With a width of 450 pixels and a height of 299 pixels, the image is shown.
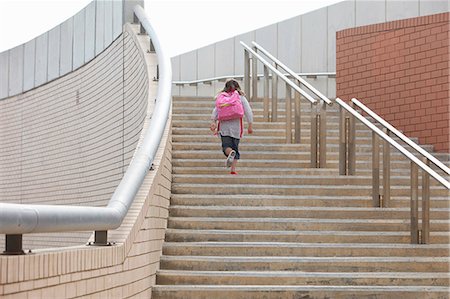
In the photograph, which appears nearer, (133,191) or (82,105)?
(133,191)

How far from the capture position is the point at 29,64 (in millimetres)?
16547

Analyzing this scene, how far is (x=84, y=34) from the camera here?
1434cm

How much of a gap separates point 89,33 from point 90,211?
29.7 feet

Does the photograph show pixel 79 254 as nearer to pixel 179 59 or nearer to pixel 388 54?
pixel 388 54

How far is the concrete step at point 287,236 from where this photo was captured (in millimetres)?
9539

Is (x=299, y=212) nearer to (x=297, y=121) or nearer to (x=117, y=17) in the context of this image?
(x=297, y=121)

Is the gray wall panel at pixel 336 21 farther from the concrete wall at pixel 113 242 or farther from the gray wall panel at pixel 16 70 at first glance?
the gray wall panel at pixel 16 70

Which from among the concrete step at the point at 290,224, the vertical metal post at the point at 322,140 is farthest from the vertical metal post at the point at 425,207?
the vertical metal post at the point at 322,140

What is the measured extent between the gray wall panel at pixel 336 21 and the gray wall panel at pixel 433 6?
1254 millimetres

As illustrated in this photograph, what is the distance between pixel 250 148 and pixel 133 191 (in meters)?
5.47

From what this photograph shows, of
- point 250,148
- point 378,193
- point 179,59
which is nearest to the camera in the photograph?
point 378,193

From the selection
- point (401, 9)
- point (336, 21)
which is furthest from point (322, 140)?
point (336, 21)

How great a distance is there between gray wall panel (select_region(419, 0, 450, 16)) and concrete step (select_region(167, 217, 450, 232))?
21.4 feet

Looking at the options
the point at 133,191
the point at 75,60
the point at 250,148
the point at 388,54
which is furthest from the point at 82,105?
the point at 133,191
